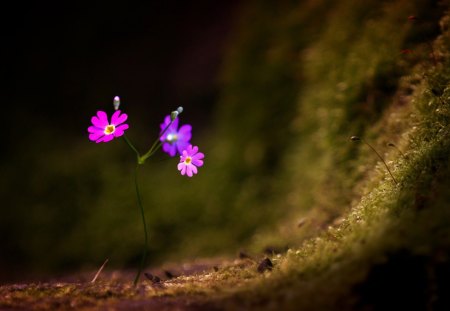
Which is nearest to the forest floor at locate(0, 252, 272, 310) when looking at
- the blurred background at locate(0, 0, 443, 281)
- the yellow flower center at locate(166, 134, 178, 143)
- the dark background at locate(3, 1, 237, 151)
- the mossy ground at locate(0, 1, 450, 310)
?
the mossy ground at locate(0, 1, 450, 310)

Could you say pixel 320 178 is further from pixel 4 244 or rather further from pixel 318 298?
pixel 4 244

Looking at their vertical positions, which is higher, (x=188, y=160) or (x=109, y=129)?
(x=109, y=129)

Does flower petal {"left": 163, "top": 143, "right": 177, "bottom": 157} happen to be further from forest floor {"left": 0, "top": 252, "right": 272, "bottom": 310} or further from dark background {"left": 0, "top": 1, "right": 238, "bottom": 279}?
dark background {"left": 0, "top": 1, "right": 238, "bottom": 279}

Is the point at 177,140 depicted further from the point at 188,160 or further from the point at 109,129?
the point at 109,129

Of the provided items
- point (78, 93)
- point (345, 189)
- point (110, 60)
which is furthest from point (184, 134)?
point (110, 60)

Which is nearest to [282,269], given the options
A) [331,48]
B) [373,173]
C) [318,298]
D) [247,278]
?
[247,278]

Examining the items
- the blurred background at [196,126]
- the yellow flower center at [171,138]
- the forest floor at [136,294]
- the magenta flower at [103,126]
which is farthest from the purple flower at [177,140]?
the blurred background at [196,126]

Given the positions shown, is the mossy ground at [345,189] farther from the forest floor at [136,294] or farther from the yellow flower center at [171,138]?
the yellow flower center at [171,138]
